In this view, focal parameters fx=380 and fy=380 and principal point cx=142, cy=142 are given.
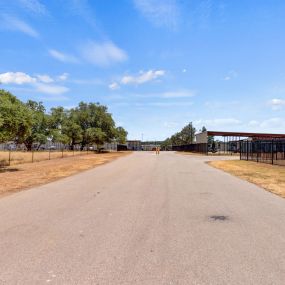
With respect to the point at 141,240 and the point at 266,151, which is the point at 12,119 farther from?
the point at 266,151

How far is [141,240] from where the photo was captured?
6465 millimetres

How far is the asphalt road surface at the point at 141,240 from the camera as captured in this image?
4750mm

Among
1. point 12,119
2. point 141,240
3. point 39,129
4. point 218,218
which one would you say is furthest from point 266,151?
point 39,129

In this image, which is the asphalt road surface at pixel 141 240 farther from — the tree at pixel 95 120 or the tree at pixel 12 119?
the tree at pixel 95 120

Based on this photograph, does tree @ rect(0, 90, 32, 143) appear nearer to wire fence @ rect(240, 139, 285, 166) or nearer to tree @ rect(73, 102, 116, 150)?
wire fence @ rect(240, 139, 285, 166)

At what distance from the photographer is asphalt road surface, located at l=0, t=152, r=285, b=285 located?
4.75m

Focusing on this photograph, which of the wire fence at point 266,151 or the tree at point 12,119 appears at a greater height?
the tree at point 12,119

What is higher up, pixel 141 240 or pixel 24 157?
pixel 24 157

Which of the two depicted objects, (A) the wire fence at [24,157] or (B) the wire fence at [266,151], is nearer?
(A) the wire fence at [24,157]

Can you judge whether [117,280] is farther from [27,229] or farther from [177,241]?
[27,229]

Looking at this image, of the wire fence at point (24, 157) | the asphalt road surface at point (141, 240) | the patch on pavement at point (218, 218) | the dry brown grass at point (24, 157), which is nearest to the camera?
the asphalt road surface at point (141, 240)

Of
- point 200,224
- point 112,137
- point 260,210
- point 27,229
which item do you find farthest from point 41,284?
point 112,137

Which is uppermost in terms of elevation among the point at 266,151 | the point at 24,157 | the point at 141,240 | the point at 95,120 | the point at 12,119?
the point at 95,120

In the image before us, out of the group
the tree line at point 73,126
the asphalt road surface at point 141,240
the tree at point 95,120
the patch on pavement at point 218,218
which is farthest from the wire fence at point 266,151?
the tree at point 95,120
